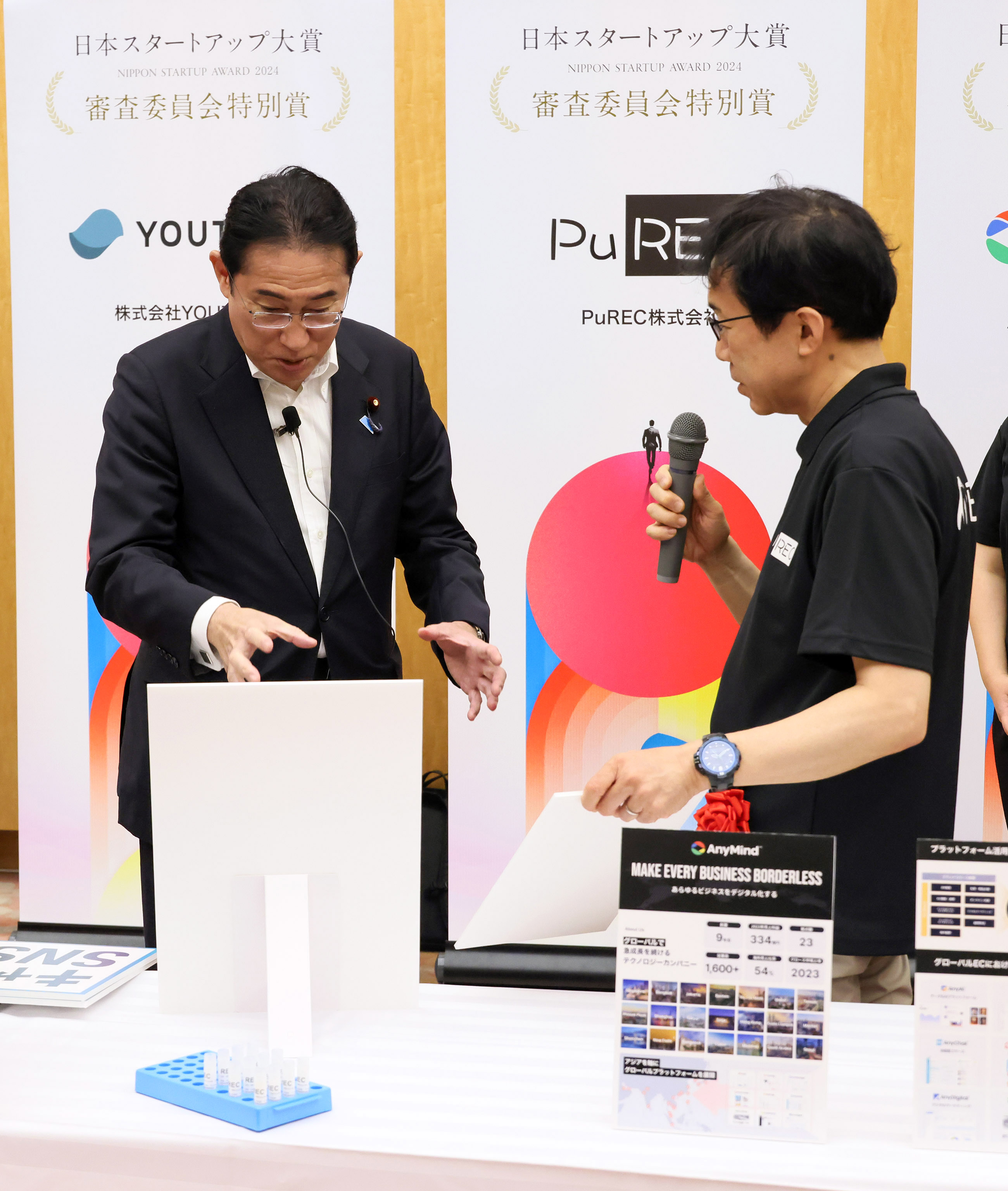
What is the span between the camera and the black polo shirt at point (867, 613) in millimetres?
1319

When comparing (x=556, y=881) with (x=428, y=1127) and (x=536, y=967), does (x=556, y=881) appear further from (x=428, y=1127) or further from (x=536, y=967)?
(x=536, y=967)

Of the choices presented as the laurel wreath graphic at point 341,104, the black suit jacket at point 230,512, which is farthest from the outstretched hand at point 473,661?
the laurel wreath graphic at point 341,104

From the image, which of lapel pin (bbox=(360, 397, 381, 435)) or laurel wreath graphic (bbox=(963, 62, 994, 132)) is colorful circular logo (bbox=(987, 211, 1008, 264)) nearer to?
laurel wreath graphic (bbox=(963, 62, 994, 132))

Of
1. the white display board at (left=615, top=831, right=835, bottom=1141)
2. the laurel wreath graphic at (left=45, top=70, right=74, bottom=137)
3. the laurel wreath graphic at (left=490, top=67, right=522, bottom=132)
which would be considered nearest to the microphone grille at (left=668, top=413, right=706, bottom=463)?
the white display board at (left=615, top=831, right=835, bottom=1141)

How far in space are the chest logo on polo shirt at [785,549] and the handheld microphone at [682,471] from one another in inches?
12.4

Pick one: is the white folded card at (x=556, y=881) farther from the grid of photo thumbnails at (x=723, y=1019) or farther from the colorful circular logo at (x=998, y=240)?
the colorful circular logo at (x=998, y=240)

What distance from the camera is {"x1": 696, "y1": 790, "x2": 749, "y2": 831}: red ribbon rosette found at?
143 centimetres

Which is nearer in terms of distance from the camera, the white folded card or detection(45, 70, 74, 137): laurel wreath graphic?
the white folded card

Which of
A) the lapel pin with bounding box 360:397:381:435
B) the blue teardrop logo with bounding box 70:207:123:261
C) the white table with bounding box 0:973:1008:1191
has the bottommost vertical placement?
the white table with bounding box 0:973:1008:1191

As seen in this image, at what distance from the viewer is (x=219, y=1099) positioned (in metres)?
1.13

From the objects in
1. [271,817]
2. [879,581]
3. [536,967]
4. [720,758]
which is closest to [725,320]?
[879,581]

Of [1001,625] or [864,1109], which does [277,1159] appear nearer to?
[864,1109]

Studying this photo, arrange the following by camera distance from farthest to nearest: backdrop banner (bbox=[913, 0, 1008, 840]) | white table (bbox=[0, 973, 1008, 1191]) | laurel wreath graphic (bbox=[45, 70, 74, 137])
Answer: laurel wreath graphic (bbox=[45, 70, 74, 137]) < backdrop banner (bbox=[913, 0, 1008, 840]) < white table (bbox=[0, 973, 1008, 1191])

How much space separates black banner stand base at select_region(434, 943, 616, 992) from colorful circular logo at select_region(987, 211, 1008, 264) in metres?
2.01
